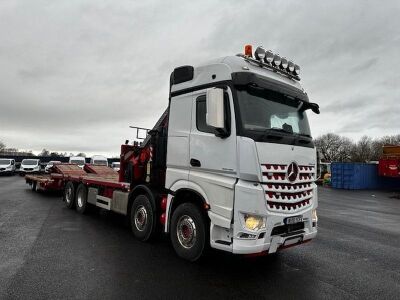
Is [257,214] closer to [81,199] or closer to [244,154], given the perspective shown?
[244,154]

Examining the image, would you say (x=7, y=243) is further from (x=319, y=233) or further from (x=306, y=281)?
(x=319, y=233)

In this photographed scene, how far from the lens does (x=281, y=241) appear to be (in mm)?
5020

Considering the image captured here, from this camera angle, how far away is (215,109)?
4.84 meters

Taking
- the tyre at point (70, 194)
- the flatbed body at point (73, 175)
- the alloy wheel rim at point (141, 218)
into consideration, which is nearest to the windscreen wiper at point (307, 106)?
the alloy wheel rim at point (141, 218)

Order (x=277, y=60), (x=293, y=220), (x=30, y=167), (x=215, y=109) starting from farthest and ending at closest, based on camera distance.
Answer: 1. (x=30, y=167)
2. (x=277, y=60)
3. (x=293, y=220)
4. (x=215, y=109)

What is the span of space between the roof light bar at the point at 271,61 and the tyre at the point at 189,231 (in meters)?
2.69

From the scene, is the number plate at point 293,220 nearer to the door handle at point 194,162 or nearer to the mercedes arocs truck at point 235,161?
the mercedes arocs truck at point 235,161

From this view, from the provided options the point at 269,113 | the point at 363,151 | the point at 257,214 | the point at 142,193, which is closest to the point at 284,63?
the point at 269,113

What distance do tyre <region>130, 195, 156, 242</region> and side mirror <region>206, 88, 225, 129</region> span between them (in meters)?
2.60

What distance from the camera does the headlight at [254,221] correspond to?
188 inches

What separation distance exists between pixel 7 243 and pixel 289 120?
5.96 meters

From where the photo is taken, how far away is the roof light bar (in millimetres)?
5676

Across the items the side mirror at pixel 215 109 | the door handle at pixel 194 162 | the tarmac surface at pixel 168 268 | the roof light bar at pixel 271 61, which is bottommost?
the tarmac surface at pixel 168 268

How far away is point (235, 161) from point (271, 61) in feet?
6.76
